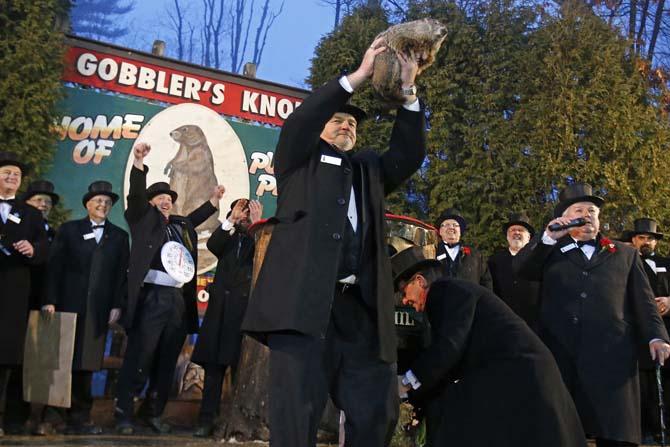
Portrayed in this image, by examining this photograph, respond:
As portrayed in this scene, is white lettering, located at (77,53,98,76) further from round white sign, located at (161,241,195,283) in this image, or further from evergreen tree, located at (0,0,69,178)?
round white sign, located at (161,241,195,283)

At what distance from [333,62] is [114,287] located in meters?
4.58

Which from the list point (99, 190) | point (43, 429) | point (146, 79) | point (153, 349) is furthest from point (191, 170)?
point (43, 429)

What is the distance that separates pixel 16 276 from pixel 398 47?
4.26m

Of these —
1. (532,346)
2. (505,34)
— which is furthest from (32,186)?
(505,34)

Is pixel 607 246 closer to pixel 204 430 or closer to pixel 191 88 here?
pixel 204 430

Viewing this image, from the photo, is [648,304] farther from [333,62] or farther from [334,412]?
[333,62]

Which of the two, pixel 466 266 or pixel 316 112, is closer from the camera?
pixel 316 112

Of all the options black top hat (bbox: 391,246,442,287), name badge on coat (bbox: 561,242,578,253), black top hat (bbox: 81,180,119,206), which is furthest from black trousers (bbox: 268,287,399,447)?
black top hat (bbox: 81,180,119,206)

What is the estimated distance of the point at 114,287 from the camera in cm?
659

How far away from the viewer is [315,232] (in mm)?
2848

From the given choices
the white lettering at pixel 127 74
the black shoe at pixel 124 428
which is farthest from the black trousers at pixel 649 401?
the white lettering at pixel 127 74

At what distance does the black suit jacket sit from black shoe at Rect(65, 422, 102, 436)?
28.7 inches

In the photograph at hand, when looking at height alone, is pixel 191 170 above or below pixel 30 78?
below

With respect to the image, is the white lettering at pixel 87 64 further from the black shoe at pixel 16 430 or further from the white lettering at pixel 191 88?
the black shoe at pixel 16 430
